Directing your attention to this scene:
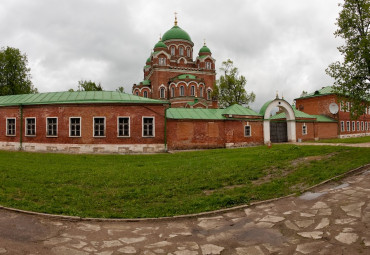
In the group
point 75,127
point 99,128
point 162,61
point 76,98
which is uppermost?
point 162,61

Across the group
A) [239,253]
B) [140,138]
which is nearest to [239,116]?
[140,138]

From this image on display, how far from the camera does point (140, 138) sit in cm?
1980

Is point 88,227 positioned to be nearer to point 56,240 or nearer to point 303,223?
point 56,240

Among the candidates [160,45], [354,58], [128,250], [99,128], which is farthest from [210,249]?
[160,45]

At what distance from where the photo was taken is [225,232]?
501cm

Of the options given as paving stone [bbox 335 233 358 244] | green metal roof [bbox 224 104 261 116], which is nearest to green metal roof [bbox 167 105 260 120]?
green metal roof [bbox 224 104 261 116]

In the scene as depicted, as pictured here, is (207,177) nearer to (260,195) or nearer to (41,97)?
(260,195)

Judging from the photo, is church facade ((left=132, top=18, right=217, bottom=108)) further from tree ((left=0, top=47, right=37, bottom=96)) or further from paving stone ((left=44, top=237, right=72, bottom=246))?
paving stone ((left=44, top=237, right=72, bottom=246))

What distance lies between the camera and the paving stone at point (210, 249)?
13.8 ft

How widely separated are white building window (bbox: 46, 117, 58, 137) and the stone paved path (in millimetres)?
15233

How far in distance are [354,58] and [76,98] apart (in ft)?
61.0

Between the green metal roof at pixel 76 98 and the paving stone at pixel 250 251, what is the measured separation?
53.3ft

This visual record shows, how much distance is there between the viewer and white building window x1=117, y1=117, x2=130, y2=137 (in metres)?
19.7

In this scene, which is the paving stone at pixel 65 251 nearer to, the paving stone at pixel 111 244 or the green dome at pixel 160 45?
the paving stone at pixel 111 244
